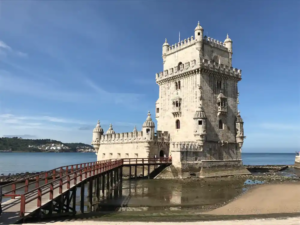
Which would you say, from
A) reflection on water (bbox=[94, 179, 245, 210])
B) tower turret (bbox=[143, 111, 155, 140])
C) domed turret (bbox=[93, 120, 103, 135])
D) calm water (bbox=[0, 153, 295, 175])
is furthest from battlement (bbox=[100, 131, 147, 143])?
calm water (bbox=[0, 153, 295, 175])

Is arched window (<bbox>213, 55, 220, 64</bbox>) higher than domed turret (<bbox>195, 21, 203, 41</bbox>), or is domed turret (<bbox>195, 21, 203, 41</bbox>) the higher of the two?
domed turret (<bbox>195, 21, 203, 41</bbox>)

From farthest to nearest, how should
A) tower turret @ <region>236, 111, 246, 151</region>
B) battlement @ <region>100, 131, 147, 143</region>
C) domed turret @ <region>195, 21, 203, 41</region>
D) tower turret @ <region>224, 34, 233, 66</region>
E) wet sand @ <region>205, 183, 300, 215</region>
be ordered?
tower turret @ <region>224, 34, 233, 66</region>
tower turret @ <region>236, 111, 246, 151</region>
battlement @ <region>100, 131, 147, 143</region>
domed turret @ <region>195, 21, 203, 41</region>
wet sand @ <region>205, 183, 300, 215</region>

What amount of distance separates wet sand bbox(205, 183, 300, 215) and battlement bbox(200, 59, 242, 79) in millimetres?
16911

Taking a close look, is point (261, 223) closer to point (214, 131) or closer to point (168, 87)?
point (214, 131)

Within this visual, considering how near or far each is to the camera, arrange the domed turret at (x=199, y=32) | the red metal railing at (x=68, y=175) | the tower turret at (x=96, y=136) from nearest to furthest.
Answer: the red metal railing at (x=68, y=175), the domed turret at (x=199, y=32), the tower turret at (x=96, y=136)

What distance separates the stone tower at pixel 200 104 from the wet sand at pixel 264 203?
35.1 ft

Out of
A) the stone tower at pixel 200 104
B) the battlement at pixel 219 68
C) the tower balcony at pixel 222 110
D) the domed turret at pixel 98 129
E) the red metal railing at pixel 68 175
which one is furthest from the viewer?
the domed turret at pixel 98 129

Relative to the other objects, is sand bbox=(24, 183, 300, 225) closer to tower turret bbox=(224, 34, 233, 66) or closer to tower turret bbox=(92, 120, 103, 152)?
tower turret bbox=(224, 34, 233, 66)

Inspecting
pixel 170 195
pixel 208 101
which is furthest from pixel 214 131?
pixel 170 195

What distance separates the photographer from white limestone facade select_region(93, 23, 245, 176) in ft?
113

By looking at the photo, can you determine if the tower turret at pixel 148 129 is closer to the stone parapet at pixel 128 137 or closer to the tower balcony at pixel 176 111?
the stone parapet at pixel 128 137

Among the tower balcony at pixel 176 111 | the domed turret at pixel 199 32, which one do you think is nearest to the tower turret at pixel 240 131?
the tower balcony at pixel 176 111

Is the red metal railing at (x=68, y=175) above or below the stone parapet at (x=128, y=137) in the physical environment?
below

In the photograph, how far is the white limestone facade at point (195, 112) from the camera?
34531 mm
